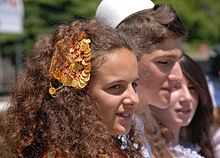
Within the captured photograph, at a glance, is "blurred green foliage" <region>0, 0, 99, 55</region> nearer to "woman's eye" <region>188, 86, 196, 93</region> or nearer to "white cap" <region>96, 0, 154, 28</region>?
"woman's eye" <region>188, 86, 196, 93</region>

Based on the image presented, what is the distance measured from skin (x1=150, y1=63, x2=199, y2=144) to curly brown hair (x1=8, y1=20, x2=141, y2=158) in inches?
30.4

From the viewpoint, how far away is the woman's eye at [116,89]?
1980 millimetres

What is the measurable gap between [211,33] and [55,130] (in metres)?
34.2

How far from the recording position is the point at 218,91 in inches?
177

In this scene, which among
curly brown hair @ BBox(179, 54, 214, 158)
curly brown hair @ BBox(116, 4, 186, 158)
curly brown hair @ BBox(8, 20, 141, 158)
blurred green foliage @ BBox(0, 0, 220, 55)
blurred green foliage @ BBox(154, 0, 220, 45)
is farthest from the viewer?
blurred green foliage @ BBox(154, 0, 220, 45)

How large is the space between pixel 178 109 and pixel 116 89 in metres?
1.00

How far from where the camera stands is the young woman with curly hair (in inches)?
114

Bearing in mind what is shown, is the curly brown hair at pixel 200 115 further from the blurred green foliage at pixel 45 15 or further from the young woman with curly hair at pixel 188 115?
the blurred green foliage at pixel 45 15

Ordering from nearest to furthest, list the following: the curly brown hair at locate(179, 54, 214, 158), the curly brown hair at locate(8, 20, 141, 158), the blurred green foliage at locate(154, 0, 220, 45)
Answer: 1. the curly brown hair at locate(8, 20, 141, 158)
2. the curly brown hair at locate(179, 54, 214, 158)
3. the blurred green foliage at locate(154, 0, 220, 45)

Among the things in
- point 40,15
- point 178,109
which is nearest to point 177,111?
point 178,109

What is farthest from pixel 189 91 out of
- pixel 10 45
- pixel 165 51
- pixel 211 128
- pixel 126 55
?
pixel 10 45

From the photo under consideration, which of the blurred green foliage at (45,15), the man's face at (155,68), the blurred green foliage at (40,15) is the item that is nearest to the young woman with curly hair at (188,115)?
the man's face at (155,68)

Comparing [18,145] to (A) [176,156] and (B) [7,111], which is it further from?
(A) [176,156]

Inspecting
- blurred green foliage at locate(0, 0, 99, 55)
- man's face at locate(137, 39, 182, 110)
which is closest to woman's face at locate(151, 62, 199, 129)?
man's face at locate(137, 39, 182, 110)
